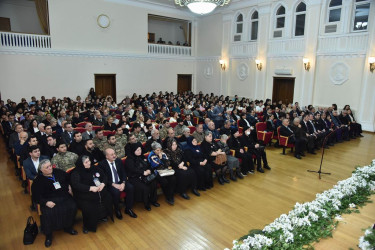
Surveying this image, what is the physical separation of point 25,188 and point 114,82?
10619 mm

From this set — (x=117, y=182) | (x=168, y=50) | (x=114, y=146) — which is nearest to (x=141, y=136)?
(x=114, y=146)

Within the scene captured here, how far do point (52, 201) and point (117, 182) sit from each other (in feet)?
3.53

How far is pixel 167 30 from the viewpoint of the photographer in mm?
18969

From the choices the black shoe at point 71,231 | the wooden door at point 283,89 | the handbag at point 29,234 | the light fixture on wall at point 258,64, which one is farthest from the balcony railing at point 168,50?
the handbag at point 29,234

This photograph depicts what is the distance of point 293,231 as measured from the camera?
11.1ft

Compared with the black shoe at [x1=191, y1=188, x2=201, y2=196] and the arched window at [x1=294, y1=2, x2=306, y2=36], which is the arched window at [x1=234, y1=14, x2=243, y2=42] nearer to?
the arched window at [x1=294, y1=2, x2=306, y2=36]

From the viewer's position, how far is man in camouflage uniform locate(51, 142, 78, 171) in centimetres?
499

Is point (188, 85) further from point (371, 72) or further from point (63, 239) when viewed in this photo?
point (63, 239)

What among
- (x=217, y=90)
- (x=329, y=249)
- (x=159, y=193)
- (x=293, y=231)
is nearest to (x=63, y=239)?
(x=159, y=193)

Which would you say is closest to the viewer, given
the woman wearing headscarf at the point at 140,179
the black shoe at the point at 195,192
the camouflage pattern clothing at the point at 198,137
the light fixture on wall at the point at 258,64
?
the woman wearing headscarf at the point at 140,179

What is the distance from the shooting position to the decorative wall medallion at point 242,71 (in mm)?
15499

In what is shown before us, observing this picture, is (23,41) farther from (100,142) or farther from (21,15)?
(100,142)

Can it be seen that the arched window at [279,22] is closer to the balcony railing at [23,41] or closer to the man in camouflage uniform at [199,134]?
the man in camouflage uniform at [199,134]

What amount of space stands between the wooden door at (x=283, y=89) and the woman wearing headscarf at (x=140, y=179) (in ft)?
35.7
